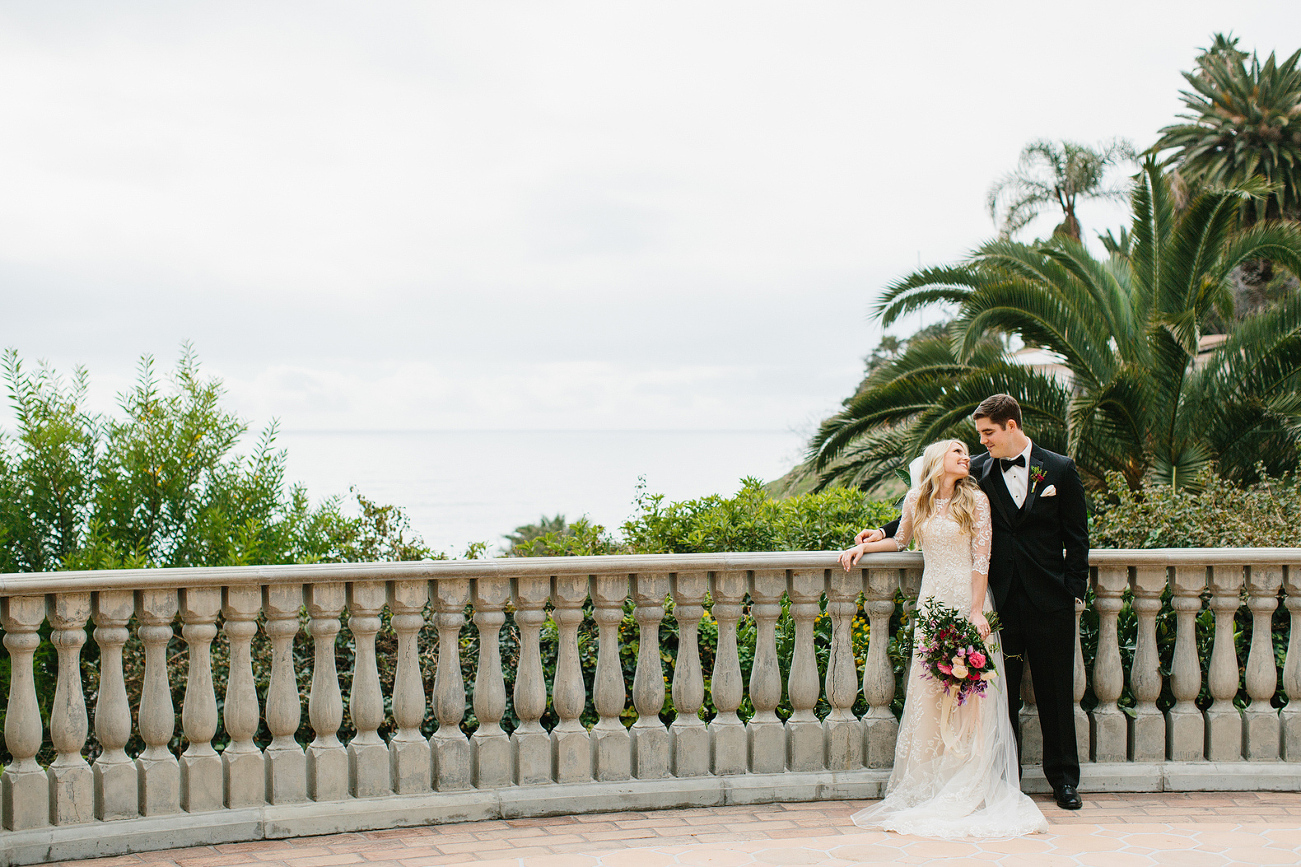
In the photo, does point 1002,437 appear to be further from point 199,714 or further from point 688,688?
point 199,714

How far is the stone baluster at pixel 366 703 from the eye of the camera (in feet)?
14.7

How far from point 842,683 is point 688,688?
728mm

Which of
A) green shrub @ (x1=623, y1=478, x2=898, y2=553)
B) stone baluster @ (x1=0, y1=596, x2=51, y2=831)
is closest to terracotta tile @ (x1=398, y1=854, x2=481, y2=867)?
stone baluster @ (x1=0, y1=596, x2=51, y2=831)

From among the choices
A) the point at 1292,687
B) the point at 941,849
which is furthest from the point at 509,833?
the point at 1292,687

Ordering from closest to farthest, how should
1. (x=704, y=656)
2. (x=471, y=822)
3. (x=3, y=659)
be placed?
1. (x=471, y=822)
2. (x=3, y=659)
3. (x=704, y=656)

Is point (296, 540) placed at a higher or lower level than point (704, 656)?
higher

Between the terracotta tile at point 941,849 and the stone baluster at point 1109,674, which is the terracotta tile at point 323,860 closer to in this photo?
the terracotta tile at point 941,849

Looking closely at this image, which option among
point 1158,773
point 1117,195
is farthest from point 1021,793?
point 1117,195

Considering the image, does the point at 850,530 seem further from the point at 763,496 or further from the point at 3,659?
the point at 3,659

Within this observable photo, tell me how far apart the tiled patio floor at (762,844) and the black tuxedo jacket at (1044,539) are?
1017mm

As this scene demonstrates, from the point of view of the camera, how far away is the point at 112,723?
13.7 feet

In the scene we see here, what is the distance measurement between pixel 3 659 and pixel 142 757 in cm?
182

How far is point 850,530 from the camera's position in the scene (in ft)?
22.4

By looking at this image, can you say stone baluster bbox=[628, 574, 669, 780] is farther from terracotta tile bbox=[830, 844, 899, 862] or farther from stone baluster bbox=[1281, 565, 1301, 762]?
stone baluster bbox=[1281, 565, 1301, 762]
